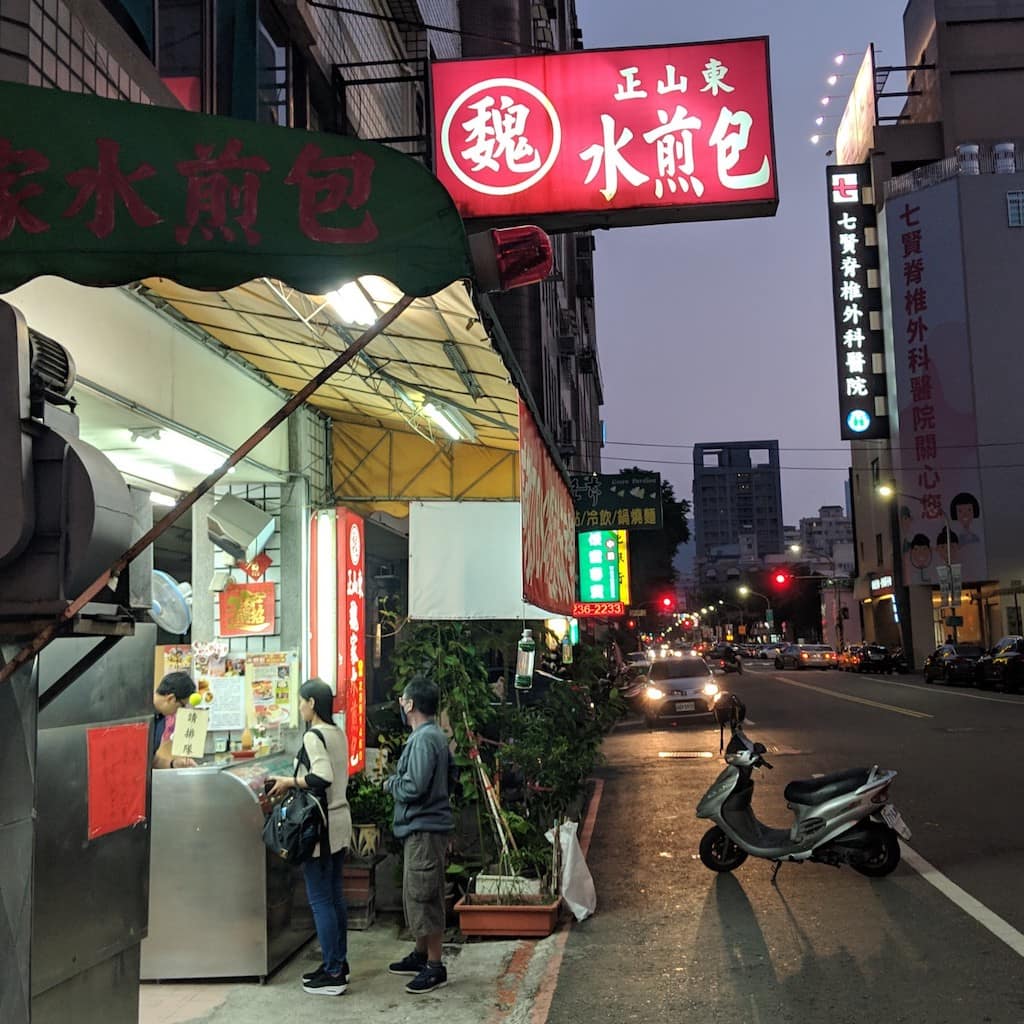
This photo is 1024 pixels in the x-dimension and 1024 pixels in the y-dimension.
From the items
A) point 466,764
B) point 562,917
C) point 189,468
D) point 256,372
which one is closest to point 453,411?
point 256,372

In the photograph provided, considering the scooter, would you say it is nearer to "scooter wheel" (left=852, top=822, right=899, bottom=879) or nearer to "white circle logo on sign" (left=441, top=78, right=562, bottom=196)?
"scooter wheel" (left=852, top=822, right=899, bottom=879)

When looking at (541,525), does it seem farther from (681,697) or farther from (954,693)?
(954,693)

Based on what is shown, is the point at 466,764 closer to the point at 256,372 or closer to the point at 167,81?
the point at 256,372

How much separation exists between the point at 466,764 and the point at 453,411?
3.01m

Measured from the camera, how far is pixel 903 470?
163 feet

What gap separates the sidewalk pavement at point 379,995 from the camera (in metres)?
6.09

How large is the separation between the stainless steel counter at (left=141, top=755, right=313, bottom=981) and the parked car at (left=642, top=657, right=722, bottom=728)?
17713 millimetres

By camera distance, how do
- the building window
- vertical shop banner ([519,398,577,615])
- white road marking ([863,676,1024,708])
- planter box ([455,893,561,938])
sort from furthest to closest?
the building window, white road marking ([863,676,1024,708]), planter box ([455,893,561,938]), vertical shop banner ([519,398,577,615])

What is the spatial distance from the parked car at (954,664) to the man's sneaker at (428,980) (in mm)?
32438

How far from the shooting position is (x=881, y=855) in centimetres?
889

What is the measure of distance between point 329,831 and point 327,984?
886 millimetres

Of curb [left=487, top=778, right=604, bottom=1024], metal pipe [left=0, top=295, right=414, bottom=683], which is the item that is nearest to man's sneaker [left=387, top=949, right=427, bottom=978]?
curb [left=487, top=778, right=604, bottom=1024]

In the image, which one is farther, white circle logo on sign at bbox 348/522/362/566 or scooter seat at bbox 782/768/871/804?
white circle logo on sign at bbox 348/522/362/566

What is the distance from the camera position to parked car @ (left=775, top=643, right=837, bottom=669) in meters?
61.2
